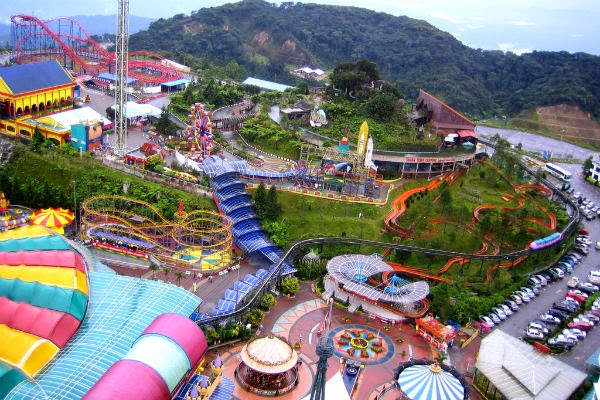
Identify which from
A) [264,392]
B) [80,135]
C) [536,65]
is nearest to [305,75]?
[536,65]

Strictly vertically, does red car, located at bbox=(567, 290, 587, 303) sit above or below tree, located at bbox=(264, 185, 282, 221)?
below

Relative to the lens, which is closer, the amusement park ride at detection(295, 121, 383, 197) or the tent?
the amusement park ride at detection(295, 121, 383, 197)

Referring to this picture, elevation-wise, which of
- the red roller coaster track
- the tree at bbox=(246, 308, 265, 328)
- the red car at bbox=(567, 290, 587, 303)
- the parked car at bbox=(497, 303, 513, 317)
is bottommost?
the tree at bbox=(246, 308, 265, 328)

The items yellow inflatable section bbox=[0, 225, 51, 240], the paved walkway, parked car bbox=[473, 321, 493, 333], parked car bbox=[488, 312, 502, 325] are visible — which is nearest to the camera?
the paved walkway

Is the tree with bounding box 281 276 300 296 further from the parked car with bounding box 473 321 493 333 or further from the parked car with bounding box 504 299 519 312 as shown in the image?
the parked car with bounding box 504 299 519 312

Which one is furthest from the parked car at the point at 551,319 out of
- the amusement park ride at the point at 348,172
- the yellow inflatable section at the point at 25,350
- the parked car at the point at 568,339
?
the yellow inflatable section at the point at 25,350

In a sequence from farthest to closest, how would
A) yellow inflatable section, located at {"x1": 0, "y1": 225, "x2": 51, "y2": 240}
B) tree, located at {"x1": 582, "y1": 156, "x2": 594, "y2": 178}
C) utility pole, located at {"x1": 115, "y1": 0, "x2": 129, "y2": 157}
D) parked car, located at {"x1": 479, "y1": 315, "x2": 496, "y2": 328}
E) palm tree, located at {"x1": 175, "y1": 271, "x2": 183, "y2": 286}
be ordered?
1. tree, located at {"x1": 582, "y1": 156, "x2": 594, "y2": 178}
2. utility pole, located at {"x1": 115, "y1": 0, "x2": 129, "y2": 157}
3. palm tree, located at {"x1": 175, "y1": 271, "x2": 183, "y2": 286}
4. parked car, located at {"x1": 479, "y1": 315, "x2": 496, "y2": 328}
5. yellow inflatable section, located at {"x1": 0, "y1": 225, "x2": 51, "y2": 240}

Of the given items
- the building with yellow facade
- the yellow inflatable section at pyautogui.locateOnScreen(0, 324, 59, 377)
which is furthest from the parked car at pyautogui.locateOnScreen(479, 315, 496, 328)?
the building with yellow facade
